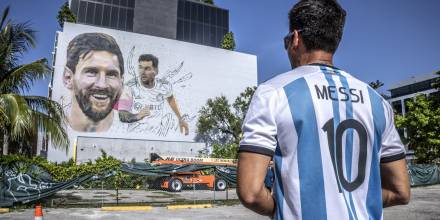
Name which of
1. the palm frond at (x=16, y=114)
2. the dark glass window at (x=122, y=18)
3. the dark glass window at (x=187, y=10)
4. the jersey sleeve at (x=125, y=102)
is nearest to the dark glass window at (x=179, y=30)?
the dark glass window at (x=187, y=10)

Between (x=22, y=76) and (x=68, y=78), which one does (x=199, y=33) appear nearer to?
(x=68, y=78)

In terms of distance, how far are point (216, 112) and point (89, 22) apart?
68.6 feet

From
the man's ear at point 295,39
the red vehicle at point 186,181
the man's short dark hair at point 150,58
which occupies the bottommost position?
the red vehicle at point 186,181

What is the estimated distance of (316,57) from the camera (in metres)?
1.92

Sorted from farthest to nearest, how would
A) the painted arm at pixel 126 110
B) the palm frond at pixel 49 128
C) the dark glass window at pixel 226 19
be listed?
the dark glass window at pixel 226 19
the painted arm at pixel 126 110
the palm frond at pixel 49 128

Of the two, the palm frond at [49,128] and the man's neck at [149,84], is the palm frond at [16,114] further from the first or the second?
the man's neck at [149,84]

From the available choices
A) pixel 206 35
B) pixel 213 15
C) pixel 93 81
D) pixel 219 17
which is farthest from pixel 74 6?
pixel 219 17

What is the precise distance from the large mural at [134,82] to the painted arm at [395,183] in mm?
41453

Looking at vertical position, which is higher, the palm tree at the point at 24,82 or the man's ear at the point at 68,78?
the man's ear at the point at 68,78

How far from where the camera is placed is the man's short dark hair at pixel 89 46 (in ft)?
135

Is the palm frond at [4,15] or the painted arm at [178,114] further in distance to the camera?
the painted arm at [178,114]

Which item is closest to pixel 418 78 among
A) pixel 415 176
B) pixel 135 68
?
pixel 415 176

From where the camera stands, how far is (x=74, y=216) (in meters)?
12.4

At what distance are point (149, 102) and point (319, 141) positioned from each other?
44.8m
